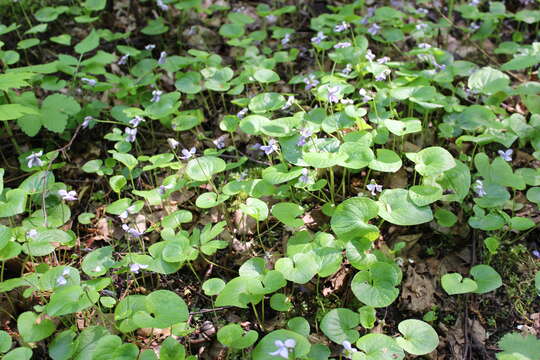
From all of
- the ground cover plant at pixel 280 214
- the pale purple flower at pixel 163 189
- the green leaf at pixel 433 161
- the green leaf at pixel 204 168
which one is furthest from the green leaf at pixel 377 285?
the pale purple flower at pixel 163 189

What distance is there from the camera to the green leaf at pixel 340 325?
207 cm

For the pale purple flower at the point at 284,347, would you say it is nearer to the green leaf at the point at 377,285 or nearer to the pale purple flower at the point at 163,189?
the green leaf at the point at 377,285

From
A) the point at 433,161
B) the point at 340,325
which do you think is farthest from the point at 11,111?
the point at 433,161

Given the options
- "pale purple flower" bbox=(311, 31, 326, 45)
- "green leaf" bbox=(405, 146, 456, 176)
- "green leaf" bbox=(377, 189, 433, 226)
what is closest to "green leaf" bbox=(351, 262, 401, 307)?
"green leaf" bbox=(377, 189, 433, 226)

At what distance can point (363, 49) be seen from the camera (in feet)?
11.4

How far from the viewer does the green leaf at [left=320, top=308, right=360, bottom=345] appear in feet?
6.78

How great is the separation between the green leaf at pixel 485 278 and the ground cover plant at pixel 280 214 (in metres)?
0.01

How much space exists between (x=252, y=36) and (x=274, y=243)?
6.48ft

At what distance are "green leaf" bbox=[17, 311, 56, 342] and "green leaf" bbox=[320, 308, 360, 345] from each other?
51.2 inches

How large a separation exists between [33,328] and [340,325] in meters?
1.45

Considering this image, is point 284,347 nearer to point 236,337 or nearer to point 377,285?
point 236,337

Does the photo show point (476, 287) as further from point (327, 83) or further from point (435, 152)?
point (327, 83)

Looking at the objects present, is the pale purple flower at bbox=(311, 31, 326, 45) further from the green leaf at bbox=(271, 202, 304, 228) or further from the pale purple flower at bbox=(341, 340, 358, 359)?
the pale purple flower at bbox=(341, 340, 358, 359)

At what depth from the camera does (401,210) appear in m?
2.38
